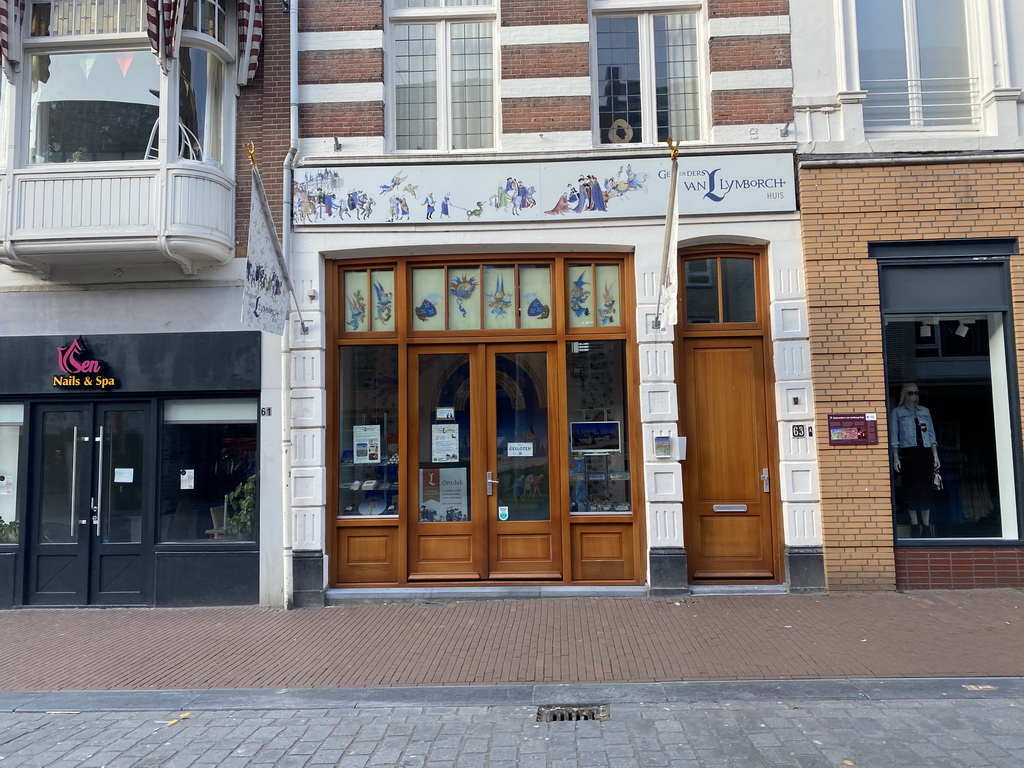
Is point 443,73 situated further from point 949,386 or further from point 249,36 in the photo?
point 949,386

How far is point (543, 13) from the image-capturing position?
29.4 ft

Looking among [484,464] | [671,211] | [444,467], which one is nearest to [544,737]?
[484,464]

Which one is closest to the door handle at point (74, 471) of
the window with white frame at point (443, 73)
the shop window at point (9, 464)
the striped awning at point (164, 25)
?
the shop window at point (9, 464)

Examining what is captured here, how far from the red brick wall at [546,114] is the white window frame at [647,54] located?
24 cm

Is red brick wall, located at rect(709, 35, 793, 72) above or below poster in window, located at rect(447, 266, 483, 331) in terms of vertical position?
above

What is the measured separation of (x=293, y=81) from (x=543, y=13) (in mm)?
3143

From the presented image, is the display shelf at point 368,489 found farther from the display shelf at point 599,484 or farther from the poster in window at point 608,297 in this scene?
the poster in window at point 608,297

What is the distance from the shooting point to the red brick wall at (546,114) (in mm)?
8844

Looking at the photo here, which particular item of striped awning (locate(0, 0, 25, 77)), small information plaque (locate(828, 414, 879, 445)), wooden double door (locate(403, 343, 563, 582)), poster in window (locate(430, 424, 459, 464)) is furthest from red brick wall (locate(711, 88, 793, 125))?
striped awning (locate(0, 0, 25, 77))

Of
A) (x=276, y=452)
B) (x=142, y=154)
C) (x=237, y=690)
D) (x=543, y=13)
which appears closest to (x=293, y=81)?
(x=142, y=154)

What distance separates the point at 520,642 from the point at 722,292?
474 cm

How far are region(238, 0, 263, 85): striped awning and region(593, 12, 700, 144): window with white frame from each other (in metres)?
4.15

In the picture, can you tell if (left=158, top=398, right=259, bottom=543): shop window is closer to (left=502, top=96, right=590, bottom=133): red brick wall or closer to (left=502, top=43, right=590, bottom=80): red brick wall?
(left=502, top=96, right=590, bottom=133): red brick wall

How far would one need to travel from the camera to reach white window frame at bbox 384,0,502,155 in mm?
9172
